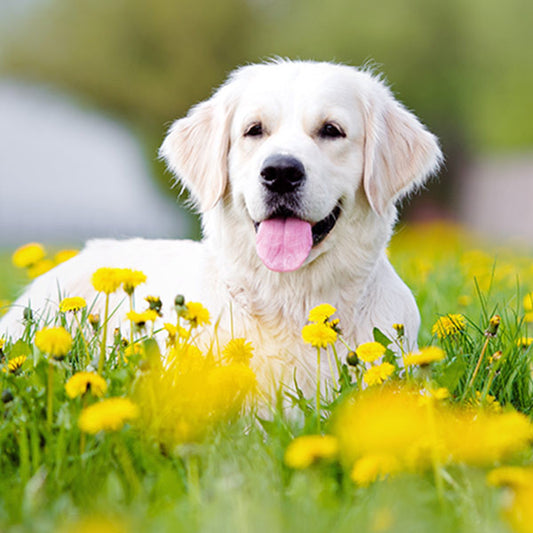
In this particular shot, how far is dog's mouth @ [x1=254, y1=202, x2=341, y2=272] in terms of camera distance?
300cm

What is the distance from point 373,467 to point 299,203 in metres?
1.41

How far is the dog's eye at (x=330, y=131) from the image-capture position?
123 inches

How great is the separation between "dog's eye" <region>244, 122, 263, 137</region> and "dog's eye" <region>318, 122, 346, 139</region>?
0.85 feet

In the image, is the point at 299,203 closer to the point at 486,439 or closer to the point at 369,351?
the point at 369,351

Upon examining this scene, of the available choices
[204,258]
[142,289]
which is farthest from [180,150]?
[142,289]

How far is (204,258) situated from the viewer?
11.1ft

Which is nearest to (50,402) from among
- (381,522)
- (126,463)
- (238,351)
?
(126,463)

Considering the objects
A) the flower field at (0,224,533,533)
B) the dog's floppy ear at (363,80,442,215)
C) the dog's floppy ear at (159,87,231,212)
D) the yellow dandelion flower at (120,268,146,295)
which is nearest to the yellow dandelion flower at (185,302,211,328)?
the flower field at (0,224,533,533)

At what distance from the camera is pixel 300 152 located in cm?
293

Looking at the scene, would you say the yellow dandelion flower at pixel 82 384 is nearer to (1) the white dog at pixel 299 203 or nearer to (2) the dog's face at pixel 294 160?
(1) the white dog at pixel 299 203

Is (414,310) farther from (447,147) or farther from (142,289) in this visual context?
(447,147)

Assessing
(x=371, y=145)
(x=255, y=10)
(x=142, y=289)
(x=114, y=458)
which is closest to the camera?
(x=114, y=458)

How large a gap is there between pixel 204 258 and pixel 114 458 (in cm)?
149

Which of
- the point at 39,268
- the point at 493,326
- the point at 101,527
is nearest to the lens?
the point at 101,527
